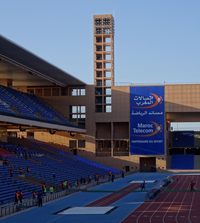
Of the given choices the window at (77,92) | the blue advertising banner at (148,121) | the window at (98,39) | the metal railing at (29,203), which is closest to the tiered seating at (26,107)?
the window at (77,92)

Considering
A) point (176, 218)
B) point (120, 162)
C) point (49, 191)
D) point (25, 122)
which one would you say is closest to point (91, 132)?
point (120, 162)

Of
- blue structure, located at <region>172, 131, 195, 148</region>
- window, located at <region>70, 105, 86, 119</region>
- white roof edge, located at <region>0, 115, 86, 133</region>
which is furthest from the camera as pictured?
blue structure, located at <region>172, 131, 195, 148</region>

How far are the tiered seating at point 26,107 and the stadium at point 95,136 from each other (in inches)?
7.4

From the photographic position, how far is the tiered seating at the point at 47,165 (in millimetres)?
46444

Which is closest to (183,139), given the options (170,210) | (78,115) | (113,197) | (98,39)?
(78,115)

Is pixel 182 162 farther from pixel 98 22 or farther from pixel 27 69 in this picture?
pixel 27 69

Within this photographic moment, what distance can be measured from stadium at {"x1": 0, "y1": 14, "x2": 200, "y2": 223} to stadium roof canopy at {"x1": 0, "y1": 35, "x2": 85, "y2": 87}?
105 millimetres

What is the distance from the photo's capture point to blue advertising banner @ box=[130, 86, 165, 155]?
7388 centimetres

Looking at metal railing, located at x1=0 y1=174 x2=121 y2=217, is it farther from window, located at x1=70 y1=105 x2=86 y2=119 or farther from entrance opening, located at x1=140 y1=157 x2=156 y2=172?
entrance opening, located at x1=140 y1=157 x2=156 y2=172

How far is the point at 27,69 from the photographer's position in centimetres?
5944

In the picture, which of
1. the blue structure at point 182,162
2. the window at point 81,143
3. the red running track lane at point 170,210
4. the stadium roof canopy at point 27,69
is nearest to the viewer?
the red running track lane at point 170,210

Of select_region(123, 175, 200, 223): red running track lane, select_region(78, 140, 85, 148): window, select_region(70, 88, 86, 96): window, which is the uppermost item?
select_region(70, 88, 86, 96): window

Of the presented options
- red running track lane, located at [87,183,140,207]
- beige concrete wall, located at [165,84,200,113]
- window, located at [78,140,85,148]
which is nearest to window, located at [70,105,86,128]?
window, located at [78,140,85,148]

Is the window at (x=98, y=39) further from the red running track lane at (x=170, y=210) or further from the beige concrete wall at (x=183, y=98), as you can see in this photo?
the red running track lane at (x=170, y=210)
